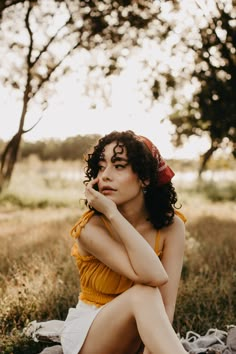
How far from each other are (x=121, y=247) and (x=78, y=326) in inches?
19.6

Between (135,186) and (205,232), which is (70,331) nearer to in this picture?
(135,186)

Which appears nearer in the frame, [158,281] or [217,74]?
[158,281]

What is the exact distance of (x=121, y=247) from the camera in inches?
111

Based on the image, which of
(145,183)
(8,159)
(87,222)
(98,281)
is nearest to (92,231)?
(87,222)

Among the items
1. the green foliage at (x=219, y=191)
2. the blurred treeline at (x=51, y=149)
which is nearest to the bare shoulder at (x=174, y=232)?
the green foliage at (x=219, y=191)

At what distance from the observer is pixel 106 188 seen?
292 centimetres

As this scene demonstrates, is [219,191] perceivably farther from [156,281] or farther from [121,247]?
[156,281]

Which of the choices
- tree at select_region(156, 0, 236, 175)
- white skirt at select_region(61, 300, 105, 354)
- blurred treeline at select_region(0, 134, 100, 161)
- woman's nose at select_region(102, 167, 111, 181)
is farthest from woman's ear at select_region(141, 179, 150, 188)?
blurred treeline at select_region(0, 134, 100, 161)

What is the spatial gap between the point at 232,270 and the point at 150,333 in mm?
2693

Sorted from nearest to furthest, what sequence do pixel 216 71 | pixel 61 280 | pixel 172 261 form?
pixel 172 261, pixel 61 280, pixel 216 71

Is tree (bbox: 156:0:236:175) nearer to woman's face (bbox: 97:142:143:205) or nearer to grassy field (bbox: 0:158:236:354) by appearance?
grassy field (bbox: 0:158:236:354)

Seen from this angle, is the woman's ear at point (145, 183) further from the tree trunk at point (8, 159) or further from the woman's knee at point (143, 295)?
the tree trunk at point (8, 159)

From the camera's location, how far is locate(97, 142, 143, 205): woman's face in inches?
114

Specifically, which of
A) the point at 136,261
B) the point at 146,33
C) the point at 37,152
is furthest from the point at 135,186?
the point at 37,152
